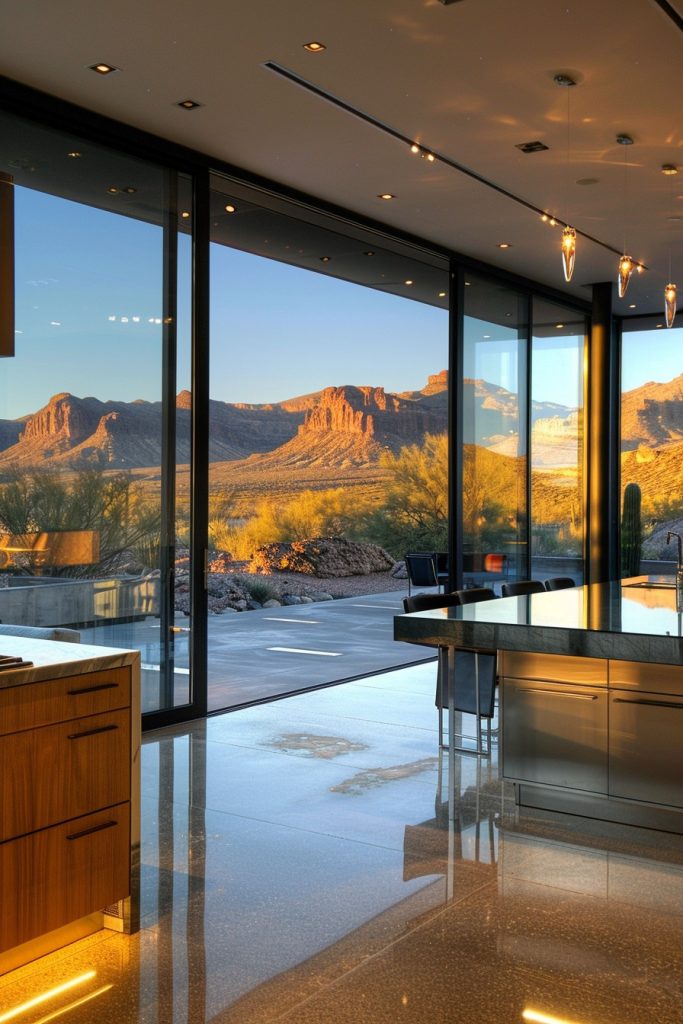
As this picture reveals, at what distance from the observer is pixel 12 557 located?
5355mm

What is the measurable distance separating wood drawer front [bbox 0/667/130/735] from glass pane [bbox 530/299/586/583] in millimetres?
8098

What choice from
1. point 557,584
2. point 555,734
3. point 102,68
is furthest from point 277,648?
point 102,68

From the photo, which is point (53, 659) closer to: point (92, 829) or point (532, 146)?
point (92, 829)

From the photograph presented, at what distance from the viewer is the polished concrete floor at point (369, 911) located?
277 cm

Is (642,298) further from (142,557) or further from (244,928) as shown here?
(244,928)

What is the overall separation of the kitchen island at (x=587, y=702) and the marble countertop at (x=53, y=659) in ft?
5.23

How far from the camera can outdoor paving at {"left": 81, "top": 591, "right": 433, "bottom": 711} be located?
6.18 meters

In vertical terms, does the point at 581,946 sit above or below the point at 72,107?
below

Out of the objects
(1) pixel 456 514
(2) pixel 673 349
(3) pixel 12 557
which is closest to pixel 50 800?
(3) pixel 12 557

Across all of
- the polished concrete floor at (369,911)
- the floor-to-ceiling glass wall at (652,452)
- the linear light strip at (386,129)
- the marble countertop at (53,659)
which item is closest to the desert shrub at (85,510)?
the polished concrete floor at (369,911)

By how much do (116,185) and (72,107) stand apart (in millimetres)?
500

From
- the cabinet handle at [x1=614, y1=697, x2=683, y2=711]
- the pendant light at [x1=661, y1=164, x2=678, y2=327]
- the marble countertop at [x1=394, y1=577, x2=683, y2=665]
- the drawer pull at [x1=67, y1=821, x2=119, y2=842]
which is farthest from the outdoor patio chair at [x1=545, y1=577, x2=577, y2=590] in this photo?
the drawer pull at [x1=67, y1=821, x2=119, y2=842]

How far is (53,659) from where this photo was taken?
3098 mm

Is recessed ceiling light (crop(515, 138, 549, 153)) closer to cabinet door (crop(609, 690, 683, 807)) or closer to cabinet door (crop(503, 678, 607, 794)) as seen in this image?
cabinet door (crop(503, 678, 607, 794))
